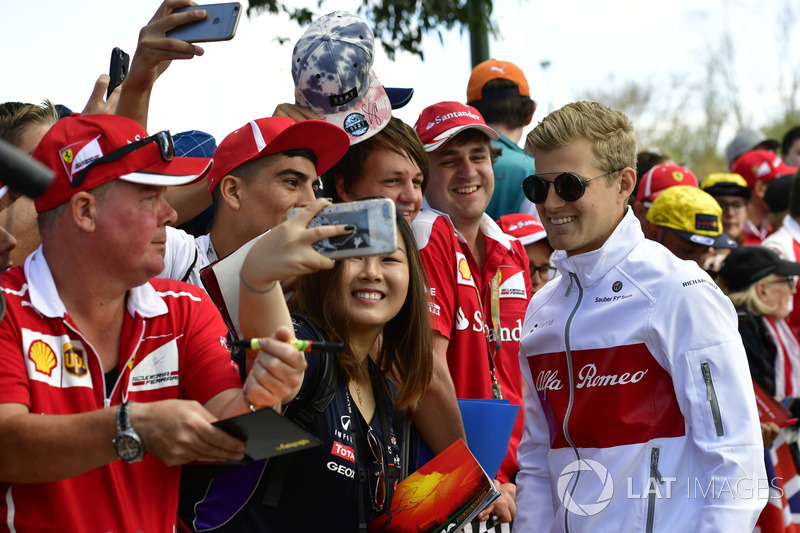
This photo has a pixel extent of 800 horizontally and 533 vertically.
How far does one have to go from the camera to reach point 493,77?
597 centimetres

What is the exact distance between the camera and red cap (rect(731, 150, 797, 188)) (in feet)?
28.1

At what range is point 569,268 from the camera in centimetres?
360

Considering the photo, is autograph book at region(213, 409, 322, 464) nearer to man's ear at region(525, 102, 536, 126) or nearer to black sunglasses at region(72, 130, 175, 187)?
black sunglasses at region(72, 130, 175, 187)

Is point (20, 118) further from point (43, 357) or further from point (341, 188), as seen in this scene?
point (43, 357)

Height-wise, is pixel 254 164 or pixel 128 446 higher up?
pixel 254 164

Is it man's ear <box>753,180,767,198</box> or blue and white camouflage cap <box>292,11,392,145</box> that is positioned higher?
blue and white camouflage cap <box>292,11,392,145</box>

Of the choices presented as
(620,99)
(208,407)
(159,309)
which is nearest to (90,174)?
(159,309)

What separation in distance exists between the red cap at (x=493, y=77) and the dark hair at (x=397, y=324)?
2600mm

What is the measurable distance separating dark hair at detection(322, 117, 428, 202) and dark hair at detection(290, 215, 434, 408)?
817 millimetres

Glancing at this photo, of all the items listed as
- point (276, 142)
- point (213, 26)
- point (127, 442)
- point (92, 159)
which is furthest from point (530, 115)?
point (127, 442)

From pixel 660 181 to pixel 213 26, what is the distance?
429 centimetres

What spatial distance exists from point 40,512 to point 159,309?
660 millimetres

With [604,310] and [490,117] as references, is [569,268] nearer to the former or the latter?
[604,310]

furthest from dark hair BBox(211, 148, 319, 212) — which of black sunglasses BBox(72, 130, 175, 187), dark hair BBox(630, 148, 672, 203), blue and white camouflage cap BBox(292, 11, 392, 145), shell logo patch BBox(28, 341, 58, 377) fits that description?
dark hair BBox(630, 148, 672, 203)
